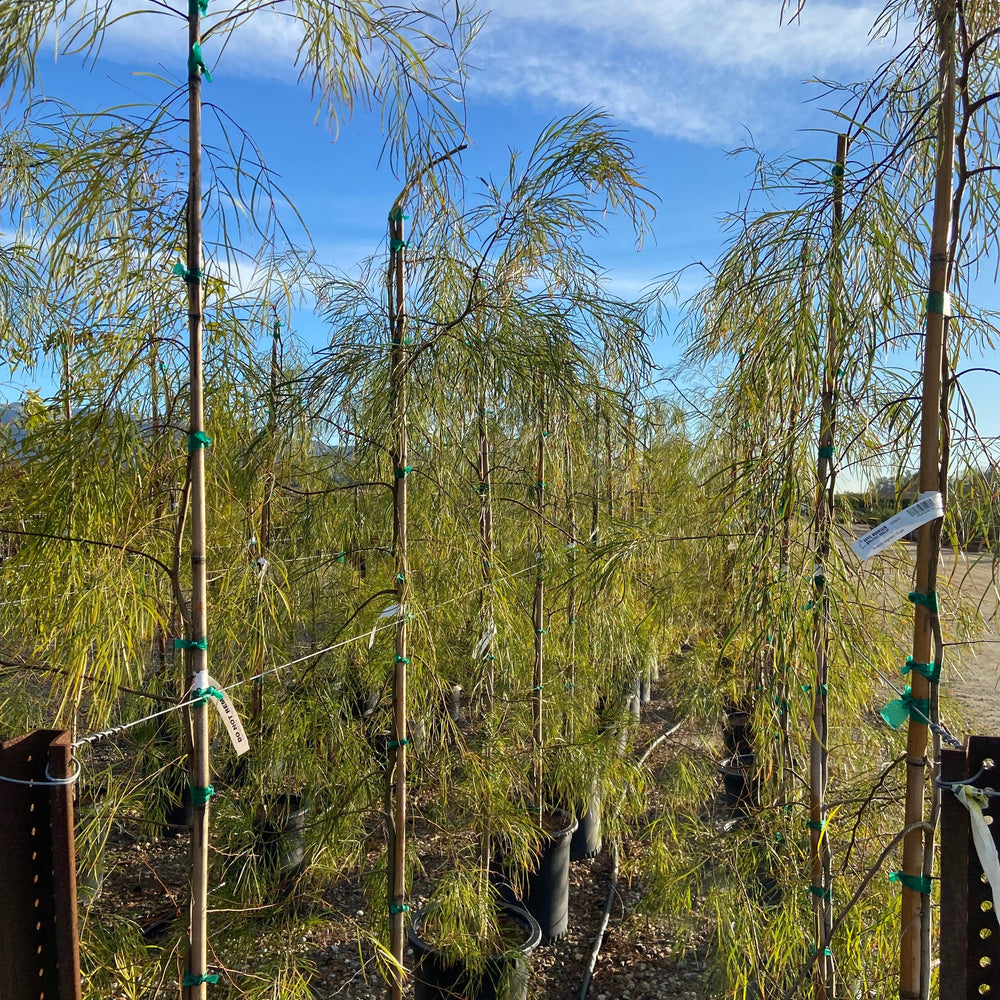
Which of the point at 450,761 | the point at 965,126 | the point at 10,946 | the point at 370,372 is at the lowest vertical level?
the point at 450,761

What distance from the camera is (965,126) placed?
4.15ft

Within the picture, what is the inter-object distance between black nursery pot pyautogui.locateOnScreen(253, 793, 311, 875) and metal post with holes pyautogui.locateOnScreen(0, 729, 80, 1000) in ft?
4.42

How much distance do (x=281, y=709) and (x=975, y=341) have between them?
93.9 inches

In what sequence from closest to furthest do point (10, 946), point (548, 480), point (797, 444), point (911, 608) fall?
1. point (10, 946)
2. point (797, 444)
3. point (911, 608)
4. point (548, 480)

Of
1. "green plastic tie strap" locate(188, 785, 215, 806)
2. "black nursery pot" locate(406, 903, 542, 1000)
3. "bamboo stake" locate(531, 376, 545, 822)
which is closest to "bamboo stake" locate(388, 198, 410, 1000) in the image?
"black nursery pot" locate(406, 903, 542, 1000)

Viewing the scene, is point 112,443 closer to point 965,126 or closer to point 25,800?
point 25,800

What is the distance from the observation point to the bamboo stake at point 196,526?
1294 mm

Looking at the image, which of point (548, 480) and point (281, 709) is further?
point (548, 480)

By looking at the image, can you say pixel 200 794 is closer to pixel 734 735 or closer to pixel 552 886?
pixel 552 886

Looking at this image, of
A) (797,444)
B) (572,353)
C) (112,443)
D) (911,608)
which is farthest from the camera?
(572,353)

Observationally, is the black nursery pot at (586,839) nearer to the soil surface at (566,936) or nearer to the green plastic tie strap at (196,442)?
the soil surface at (566,936)

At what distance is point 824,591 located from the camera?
1.55 metres

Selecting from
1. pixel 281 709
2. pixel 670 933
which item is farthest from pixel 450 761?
pixel 670 933

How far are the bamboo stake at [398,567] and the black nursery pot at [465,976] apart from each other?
0.56m
